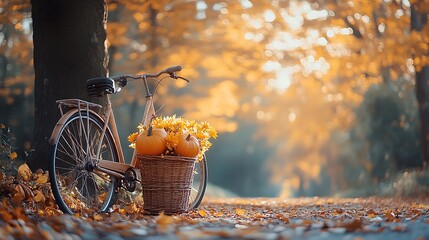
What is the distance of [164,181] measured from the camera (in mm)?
4988

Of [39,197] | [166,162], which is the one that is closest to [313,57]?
[166,162]

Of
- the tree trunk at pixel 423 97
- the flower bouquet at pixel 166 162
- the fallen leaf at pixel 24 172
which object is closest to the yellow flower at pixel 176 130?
the flower bouquet at pixel 166 162

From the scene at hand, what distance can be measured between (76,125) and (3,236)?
2224 mm

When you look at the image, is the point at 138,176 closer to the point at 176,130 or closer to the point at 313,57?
the point at 176,130

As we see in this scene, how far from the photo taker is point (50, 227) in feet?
11.2

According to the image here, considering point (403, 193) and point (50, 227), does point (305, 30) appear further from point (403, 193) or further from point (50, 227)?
point (50, 227)

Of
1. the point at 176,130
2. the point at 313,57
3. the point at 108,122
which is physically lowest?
the point at 176,130

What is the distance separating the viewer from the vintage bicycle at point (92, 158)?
4832 millimetres

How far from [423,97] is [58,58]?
7631 millimetres

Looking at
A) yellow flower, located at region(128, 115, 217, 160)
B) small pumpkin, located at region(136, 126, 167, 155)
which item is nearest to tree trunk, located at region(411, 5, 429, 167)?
yellow flower, located at region(128, 115, 217, 160)

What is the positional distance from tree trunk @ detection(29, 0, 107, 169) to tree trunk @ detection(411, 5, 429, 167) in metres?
7.18

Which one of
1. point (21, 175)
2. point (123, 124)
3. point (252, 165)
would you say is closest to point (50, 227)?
point (21, 175)

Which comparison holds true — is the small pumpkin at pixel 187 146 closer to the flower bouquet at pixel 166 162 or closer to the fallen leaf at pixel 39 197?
the flower bouquet at pixel 166 162

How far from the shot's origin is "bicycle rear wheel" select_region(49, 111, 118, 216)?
482 cm
